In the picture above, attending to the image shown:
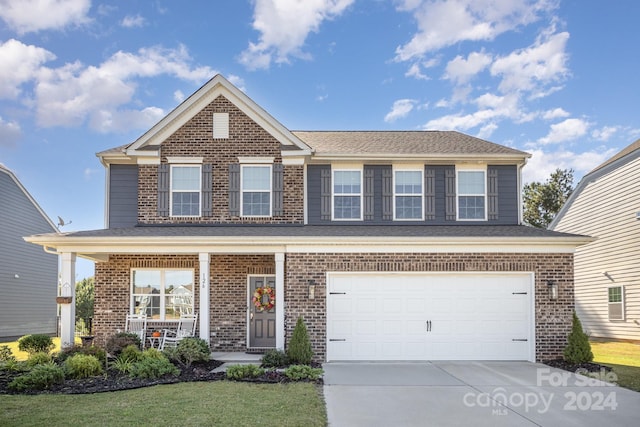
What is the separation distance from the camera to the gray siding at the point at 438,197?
15.8 m

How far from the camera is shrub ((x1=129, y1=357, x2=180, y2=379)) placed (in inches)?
432

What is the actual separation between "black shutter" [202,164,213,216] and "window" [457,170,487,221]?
22.8 feet

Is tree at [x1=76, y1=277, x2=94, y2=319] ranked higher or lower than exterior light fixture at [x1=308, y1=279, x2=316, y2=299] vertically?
lower

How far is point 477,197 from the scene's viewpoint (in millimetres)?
16031

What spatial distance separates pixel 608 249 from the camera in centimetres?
2045

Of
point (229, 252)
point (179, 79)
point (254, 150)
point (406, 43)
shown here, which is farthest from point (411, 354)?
point (179, 79)

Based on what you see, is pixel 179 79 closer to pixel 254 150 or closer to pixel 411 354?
pixel 254 150

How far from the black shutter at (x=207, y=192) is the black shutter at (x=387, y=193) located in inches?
189

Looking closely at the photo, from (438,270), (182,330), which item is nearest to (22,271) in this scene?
(182,330)

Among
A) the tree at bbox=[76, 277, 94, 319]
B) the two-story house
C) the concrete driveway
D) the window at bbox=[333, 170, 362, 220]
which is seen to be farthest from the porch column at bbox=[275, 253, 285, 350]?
the tree at bbox=[76, 277, 94, 319]

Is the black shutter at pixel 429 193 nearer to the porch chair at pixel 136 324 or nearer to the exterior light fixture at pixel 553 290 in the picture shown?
the exterior light fixture at pixel 553 290

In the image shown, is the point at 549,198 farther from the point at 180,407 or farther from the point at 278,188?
the point at 180,407

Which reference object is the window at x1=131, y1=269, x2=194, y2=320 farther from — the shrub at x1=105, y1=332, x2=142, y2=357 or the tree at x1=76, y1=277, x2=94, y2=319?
the tree at x1=76, y1=277, x2=94, y2=319

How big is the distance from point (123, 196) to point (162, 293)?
294 centimetres
